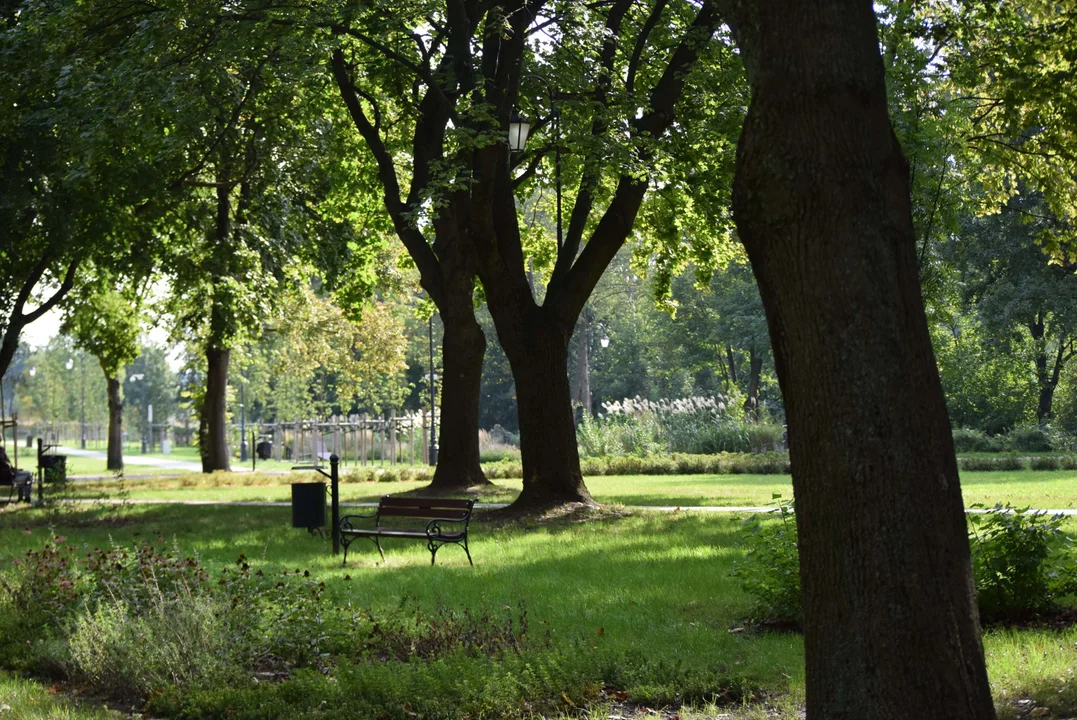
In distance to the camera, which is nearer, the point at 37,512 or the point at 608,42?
the point at 608,42

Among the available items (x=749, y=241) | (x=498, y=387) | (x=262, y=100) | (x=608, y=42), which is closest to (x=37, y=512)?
(x=262, y=100)

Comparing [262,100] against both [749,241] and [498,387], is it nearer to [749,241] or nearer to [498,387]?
[749,241]

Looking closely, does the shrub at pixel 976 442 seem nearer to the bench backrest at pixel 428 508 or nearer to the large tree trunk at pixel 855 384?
the bench backrest at pixel 428 508

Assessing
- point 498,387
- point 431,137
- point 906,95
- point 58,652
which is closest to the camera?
point 58,652

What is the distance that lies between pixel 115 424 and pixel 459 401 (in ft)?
74.4

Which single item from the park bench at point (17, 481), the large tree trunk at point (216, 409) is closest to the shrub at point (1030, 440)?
the large tree trunk at point (216, 409)

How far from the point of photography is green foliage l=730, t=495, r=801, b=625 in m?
8.39

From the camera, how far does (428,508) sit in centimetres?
1310

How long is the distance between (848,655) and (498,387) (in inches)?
→ 2770

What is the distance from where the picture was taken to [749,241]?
196 inches

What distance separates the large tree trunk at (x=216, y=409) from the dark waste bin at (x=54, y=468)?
188 inches

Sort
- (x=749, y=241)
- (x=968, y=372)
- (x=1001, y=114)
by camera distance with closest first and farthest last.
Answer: (x=749, y=241)
(x=1001, y=114)
(x=968, y=372)

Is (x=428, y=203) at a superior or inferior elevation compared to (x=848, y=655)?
superior

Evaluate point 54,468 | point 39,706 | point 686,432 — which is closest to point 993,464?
point 686,432
